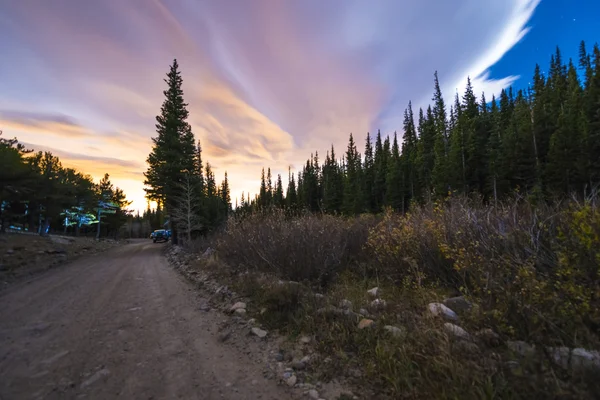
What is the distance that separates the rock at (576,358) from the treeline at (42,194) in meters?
26.4

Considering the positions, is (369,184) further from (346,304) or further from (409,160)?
(346,304)

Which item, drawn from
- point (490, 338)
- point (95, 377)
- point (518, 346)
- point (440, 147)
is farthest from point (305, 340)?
point (440, 147)

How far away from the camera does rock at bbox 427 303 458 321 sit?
3733 mm

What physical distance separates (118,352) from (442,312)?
15.3 ft

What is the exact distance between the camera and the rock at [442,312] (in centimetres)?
373

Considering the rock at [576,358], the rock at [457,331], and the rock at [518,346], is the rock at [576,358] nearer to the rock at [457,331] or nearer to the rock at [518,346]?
the rock at [518,346]

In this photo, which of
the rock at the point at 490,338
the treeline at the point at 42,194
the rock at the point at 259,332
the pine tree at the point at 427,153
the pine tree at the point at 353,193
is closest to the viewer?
the rock at the point at 490,338

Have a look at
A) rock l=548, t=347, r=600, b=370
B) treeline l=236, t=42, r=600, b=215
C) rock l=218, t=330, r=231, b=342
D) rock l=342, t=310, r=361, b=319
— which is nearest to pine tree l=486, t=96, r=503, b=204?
treeline l=236, t=42, r=600, b=215

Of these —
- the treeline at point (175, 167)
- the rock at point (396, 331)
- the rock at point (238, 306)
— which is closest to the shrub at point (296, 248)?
the rock at point (238, 306)

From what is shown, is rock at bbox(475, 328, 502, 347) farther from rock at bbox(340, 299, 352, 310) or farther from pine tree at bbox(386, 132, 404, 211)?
pine tree at bbox(386, 132, 404, 211)

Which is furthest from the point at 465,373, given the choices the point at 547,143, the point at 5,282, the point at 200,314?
the point at 547,143

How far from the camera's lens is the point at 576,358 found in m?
2.34

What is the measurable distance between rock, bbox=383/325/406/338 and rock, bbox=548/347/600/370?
142cm

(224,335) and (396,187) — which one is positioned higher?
(396,187)
